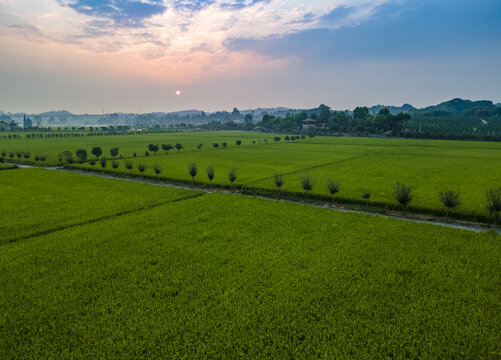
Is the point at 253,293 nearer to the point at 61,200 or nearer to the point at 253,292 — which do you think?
the point at 253,292

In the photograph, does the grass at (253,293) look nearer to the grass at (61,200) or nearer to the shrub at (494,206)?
the grass at (61,200)

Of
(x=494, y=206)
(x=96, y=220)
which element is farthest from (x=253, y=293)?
(x=494, y=206)

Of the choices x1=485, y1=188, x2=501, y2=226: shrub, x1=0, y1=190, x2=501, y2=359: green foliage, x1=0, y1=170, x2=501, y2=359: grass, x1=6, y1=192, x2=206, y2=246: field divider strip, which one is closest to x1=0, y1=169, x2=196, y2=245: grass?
x1=6, y1=192, x2=206, y2=246: field divider strip

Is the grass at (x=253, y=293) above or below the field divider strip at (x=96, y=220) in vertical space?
below

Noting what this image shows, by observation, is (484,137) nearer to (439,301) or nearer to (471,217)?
(471,217)

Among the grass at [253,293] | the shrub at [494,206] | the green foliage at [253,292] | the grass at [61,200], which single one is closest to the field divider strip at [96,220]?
the grass at [61,200]

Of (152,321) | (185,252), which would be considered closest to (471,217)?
(185,252)
